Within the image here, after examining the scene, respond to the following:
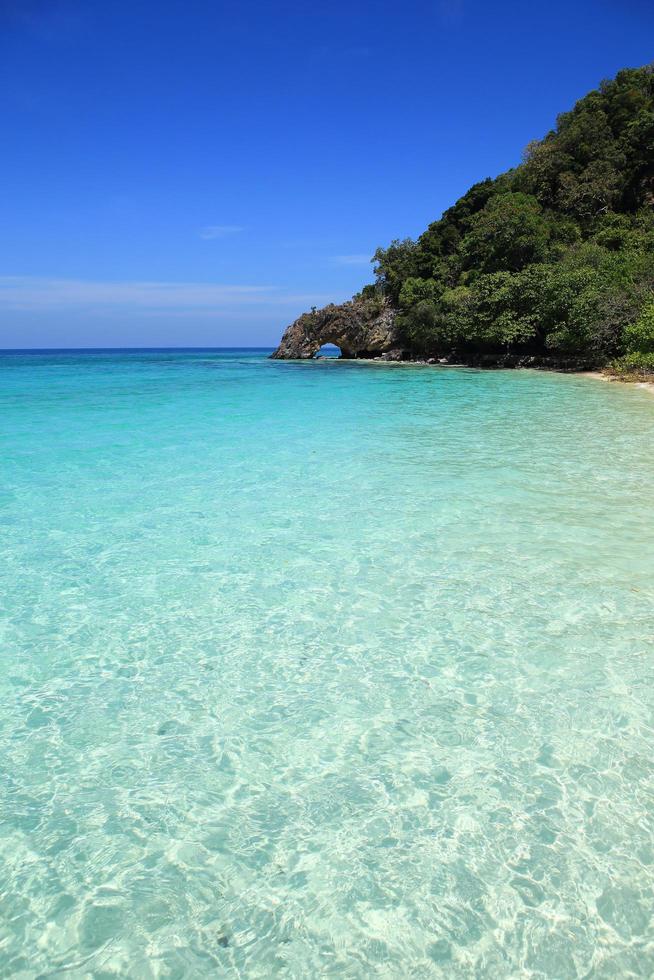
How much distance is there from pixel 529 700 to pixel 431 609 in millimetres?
1089

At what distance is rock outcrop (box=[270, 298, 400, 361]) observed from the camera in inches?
1807

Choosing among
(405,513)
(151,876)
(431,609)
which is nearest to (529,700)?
(431,609)

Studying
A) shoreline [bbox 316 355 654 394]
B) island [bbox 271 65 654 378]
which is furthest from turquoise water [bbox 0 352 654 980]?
island [bbox 271 65 654 378]

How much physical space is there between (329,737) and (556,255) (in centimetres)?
A: 3845

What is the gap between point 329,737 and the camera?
2748 mm

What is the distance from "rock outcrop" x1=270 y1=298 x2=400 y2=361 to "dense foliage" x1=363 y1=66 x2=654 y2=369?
150 cm

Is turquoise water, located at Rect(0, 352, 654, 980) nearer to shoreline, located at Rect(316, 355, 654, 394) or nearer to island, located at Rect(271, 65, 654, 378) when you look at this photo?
shoreline, located at Rect(316, 355, 654, 394)

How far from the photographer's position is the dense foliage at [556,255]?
26.7m

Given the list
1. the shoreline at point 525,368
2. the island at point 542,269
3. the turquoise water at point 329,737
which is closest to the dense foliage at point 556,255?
the island at point 542,269

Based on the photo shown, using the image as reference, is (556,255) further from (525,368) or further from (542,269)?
(525,368)

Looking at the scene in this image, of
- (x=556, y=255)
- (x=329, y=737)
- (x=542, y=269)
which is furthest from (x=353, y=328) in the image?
(x=329, y=737)

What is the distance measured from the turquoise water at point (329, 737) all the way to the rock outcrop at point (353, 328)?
135 ft

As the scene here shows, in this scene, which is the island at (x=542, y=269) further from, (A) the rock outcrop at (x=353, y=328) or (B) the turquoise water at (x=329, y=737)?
(B) the turquoise water at (x=329, y=737)

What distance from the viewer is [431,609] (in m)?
3.97
